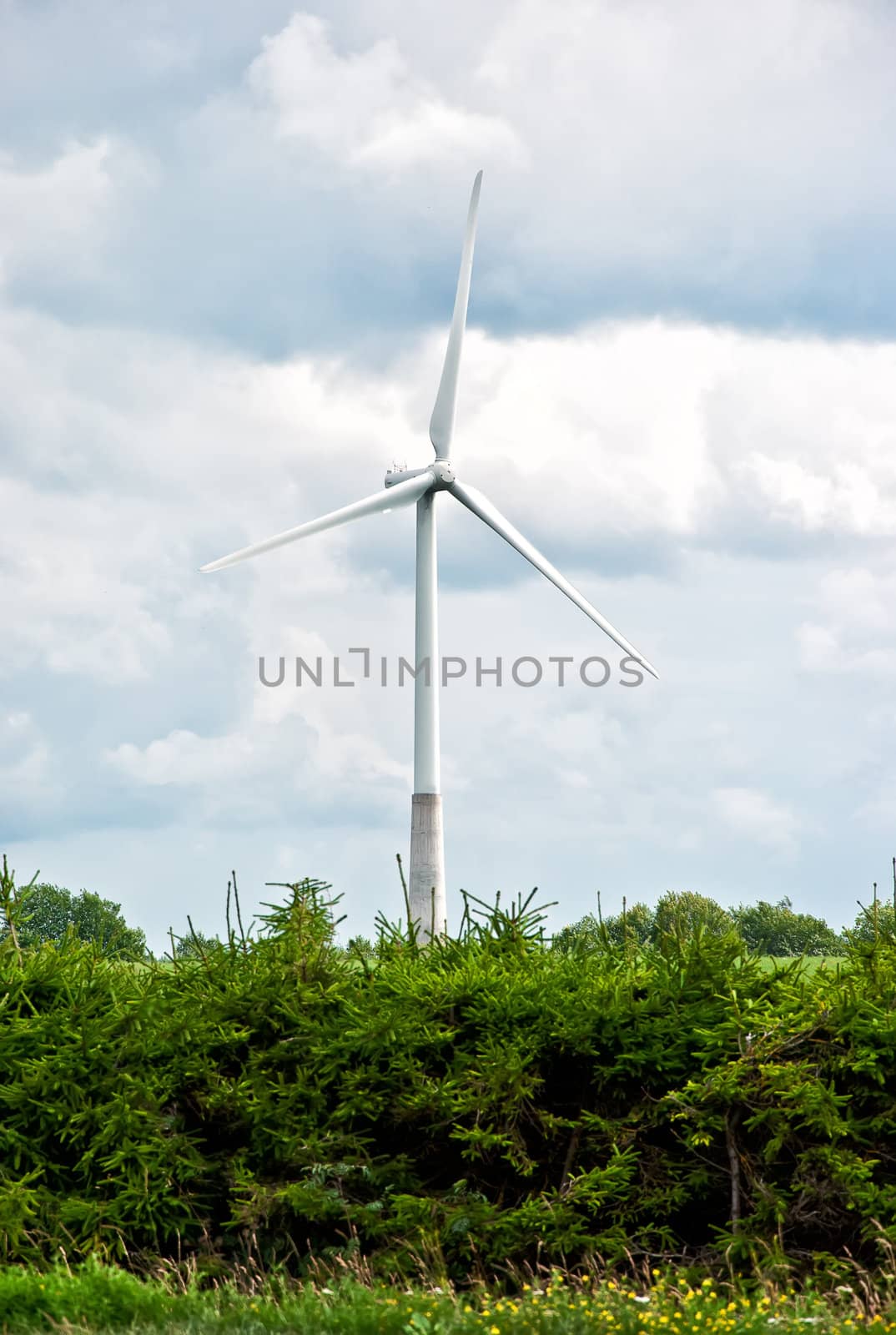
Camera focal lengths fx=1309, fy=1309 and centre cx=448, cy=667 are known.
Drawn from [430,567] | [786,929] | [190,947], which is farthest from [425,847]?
[786,929]

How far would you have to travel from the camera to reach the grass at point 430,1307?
7625 mm

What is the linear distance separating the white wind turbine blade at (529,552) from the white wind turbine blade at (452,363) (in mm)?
1418

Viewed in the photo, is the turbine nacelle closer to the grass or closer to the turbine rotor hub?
the turbine rotor hub

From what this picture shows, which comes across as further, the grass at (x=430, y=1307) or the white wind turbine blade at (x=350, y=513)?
the white wind turbine blade at (x=350, y=513)

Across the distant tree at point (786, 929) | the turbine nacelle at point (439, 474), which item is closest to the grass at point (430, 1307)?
the turbine nacelle at point (439, 474)

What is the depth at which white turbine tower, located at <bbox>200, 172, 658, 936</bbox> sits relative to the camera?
106 feet

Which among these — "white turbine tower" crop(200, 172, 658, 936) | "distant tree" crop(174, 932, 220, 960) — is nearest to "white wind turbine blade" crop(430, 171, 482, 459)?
"white turbine tower" crop(200, 172, 658, 936)

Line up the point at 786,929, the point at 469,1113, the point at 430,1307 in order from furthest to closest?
the point at 786,929 → the point at 469,1113 → the point at 430,1307

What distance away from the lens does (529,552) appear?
3406 cm

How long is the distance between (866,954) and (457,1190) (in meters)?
4.05

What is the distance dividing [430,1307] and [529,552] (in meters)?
26.9

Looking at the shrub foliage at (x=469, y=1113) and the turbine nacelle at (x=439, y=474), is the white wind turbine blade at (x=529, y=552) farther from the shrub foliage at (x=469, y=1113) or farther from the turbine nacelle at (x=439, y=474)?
the shrub foliage at (x=469, y=1113)

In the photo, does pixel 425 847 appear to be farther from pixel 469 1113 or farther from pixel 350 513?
pixel 469 1113

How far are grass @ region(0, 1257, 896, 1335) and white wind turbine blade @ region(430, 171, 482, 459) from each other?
1101 inches
